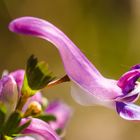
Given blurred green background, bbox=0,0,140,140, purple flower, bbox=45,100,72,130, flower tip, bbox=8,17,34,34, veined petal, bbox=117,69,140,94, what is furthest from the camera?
blurred green background, bbox=0,0,140,140

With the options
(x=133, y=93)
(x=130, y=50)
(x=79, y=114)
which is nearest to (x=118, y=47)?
(x=130, y=50)

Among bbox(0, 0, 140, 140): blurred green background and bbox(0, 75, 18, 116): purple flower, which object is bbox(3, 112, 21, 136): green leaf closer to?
bbox(0, 75, 18, 116): purple flower

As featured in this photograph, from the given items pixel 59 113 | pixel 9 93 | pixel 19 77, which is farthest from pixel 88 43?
pixel 9 93

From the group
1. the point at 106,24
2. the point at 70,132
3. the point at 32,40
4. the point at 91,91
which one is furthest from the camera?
the point at 106,24

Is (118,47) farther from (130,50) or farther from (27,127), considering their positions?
(27,127)

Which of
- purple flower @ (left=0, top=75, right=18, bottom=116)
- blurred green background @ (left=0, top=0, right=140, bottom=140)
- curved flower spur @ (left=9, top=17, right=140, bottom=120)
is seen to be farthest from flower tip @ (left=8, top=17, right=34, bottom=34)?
blurred green background @ (left=0, top=0, right=140, bottom=140)

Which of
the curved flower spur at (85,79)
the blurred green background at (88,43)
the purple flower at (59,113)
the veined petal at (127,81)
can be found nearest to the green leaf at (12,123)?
the curved flower spur at (85,79)
